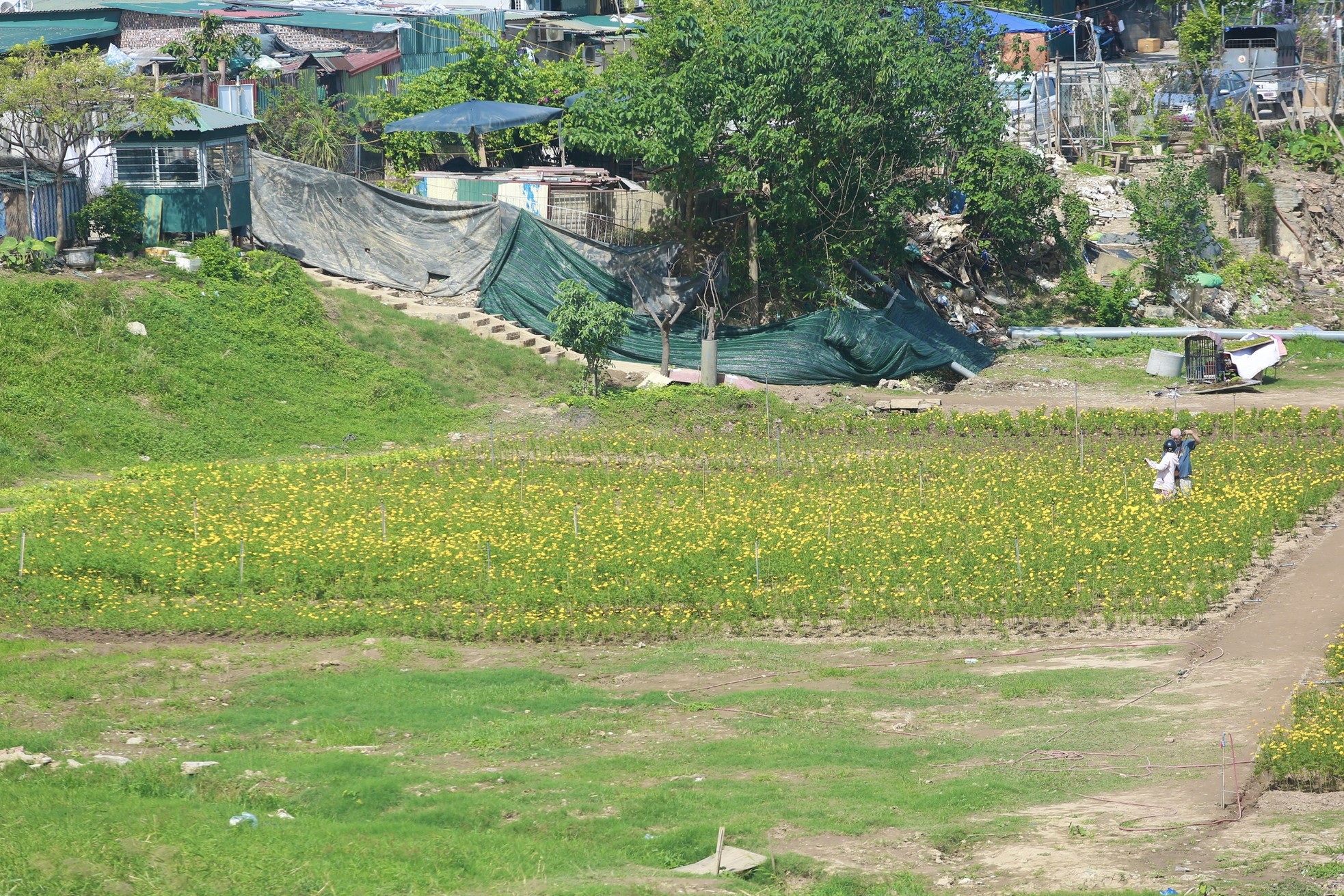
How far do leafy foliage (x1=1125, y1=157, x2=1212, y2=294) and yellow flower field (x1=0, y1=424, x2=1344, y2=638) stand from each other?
42.5ft

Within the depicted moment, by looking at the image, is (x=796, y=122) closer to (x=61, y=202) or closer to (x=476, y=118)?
(x=476, y=118)

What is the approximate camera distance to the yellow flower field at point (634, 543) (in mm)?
20859

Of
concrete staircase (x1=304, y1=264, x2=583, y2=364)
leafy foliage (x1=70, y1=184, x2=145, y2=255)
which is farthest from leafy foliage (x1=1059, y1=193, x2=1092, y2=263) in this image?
leafy foliage (x1=70, y1=184, x2=145, y2=255)

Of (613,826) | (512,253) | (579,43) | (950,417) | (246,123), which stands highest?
(579,43)

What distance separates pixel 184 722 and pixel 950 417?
59.3 feet

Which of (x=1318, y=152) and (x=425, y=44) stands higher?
(x=425, y=44)

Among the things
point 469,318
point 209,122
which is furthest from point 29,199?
point 469,318

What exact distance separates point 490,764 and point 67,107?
22.6 m

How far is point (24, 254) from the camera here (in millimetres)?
32625

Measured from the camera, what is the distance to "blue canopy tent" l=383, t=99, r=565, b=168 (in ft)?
135

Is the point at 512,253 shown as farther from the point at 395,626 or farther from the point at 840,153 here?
the point at 395,626

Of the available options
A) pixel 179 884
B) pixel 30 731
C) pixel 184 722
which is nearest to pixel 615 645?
pixel 184 722

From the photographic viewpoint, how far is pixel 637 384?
114 feet

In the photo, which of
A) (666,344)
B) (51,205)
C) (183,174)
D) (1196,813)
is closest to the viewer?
(1196,813)
